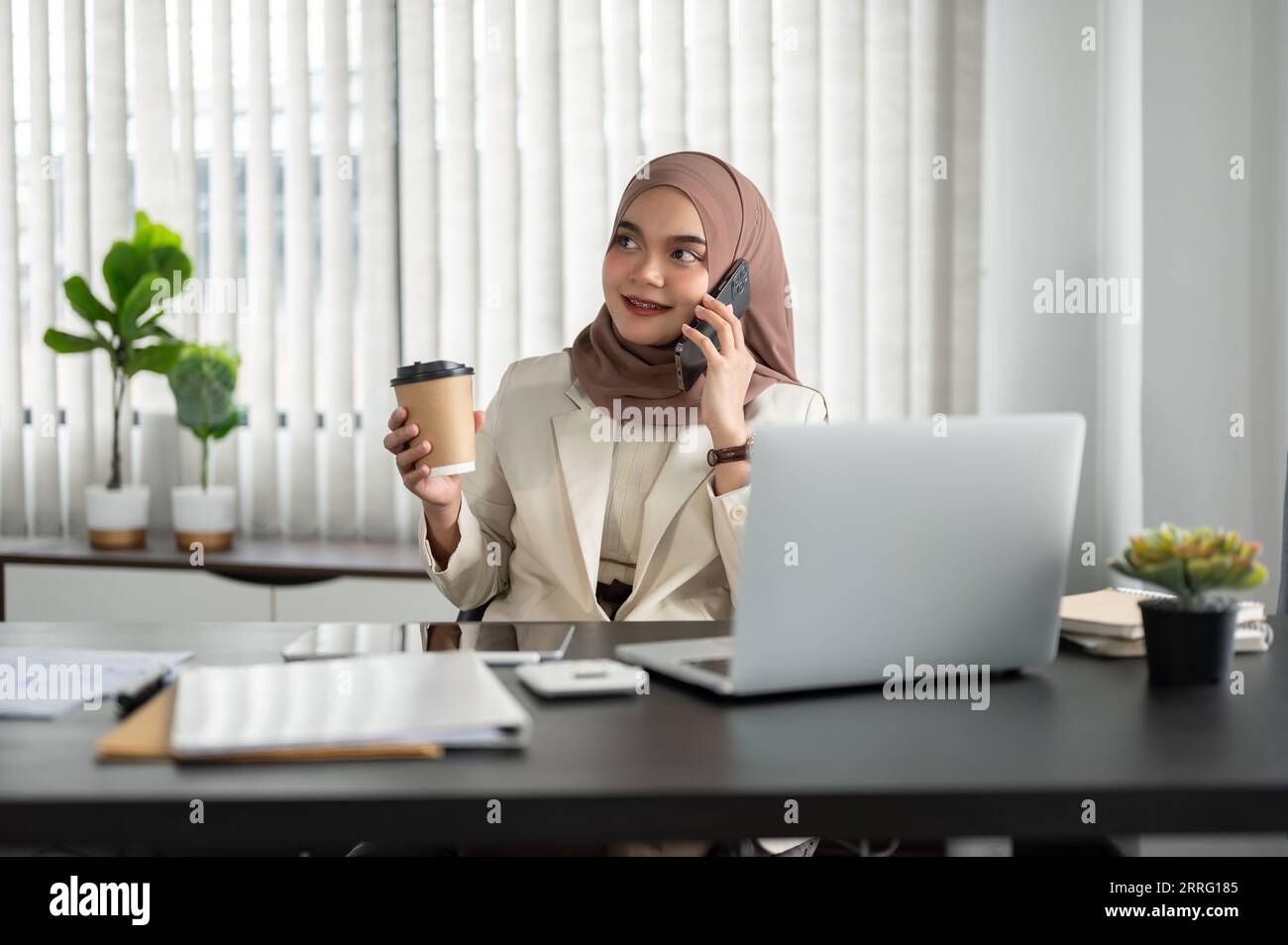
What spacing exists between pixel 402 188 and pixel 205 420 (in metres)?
0.83

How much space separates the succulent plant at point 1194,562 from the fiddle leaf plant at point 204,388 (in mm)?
2475

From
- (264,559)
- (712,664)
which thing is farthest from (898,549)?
(264,559)

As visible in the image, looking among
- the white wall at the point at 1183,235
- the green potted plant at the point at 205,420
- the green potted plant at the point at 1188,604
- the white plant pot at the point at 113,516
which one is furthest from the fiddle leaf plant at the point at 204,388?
the green potted plant at the point at 1188,604

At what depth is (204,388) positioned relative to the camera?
116 inches

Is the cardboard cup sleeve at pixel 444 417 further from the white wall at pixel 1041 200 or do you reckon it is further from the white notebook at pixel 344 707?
the white wall at pixel 1041 200

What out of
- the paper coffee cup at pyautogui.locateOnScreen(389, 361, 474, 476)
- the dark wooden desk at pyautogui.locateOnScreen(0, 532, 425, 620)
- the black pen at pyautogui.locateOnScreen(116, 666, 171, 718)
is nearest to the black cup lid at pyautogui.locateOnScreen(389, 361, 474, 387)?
the paper coffee cup at pyautogui.locateOnScreen(389, 361, 474, 476)

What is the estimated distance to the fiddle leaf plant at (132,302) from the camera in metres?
3.01

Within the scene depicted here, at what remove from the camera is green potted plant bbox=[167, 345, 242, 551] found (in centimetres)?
295

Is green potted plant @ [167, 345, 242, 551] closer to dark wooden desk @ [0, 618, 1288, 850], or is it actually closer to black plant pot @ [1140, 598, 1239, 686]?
dark wooden desk @ [0, 618, 1288, 850]
